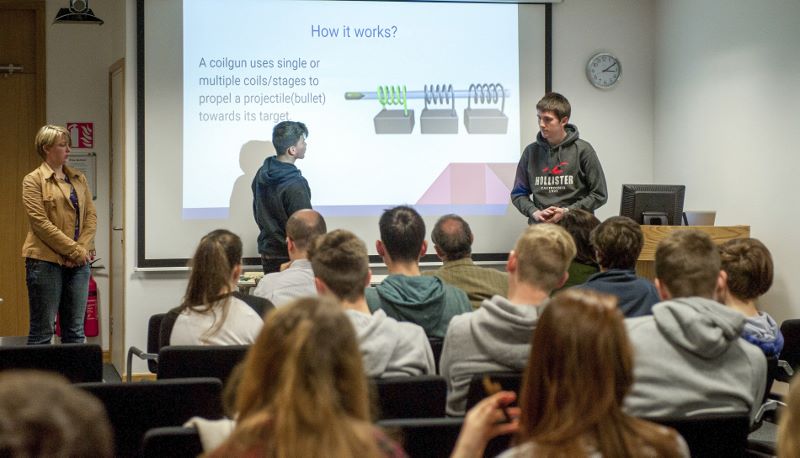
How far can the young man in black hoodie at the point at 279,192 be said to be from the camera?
588cm

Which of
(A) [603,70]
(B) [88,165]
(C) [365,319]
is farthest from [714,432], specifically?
(B) [88,165]

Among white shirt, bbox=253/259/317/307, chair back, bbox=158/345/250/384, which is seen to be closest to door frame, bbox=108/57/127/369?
white shirt, bbox=253/259/317/307

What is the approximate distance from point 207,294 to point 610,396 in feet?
6.20

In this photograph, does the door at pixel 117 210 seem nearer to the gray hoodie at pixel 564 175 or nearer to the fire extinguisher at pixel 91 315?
the fire extinguisher at pixel 91 315

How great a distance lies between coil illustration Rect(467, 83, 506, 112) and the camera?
6555 mm

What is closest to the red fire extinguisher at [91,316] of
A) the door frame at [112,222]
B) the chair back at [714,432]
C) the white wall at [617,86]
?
the door frame at [112,222]

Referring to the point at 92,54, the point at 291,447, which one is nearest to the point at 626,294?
the point at 291,447

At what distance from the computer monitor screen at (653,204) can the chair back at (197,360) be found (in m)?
3.35

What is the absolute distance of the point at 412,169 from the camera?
6.50 meters

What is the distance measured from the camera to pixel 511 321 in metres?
2.58

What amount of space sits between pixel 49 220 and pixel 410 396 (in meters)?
3.72

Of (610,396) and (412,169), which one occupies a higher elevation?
(412,169)

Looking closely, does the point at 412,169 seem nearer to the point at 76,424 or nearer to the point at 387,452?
the point at 387,452

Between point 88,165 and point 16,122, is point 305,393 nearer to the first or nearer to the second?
point 88,165
